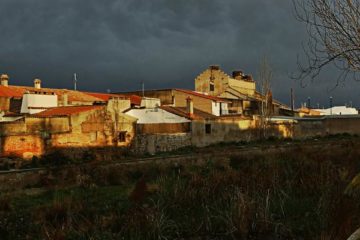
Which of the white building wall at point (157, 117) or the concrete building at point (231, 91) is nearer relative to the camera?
the white building wall at point (157, 117)

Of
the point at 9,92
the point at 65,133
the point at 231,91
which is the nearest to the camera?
A: the point at 65,133

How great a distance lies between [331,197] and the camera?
6.91 metres

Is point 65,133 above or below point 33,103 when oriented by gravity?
below

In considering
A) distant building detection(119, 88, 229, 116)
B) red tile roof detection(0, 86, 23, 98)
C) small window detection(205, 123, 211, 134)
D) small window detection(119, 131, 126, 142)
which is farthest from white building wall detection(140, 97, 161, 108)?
red tile roof detection(0, 86, 23, 98)

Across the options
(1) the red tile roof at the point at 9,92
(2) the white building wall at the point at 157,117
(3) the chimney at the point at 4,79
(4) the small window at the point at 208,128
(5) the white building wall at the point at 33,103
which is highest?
(3) the chimney at the point at 4,79

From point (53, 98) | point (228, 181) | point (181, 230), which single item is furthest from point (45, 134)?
point (181, 230)

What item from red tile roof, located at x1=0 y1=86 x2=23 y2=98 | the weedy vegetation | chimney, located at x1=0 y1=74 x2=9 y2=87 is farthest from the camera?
chimney, located at x1=0 y1=74 x2=9 y2=87

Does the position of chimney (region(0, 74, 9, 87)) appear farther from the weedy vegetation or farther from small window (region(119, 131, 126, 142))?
the weedy vegetation

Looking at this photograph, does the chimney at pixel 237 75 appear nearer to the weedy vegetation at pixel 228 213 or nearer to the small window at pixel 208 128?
the small window at pixel 208 128

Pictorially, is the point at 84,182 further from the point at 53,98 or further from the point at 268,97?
the point at 268,97

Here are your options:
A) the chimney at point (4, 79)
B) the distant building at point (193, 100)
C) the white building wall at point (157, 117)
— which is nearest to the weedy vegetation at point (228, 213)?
the white building wall at point (157, 117)

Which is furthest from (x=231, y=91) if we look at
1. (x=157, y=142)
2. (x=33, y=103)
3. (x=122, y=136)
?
(x=33, y=103)

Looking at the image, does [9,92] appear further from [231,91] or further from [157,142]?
[231,91]

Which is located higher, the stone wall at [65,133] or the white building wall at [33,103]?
the white building wall at [33,103]
